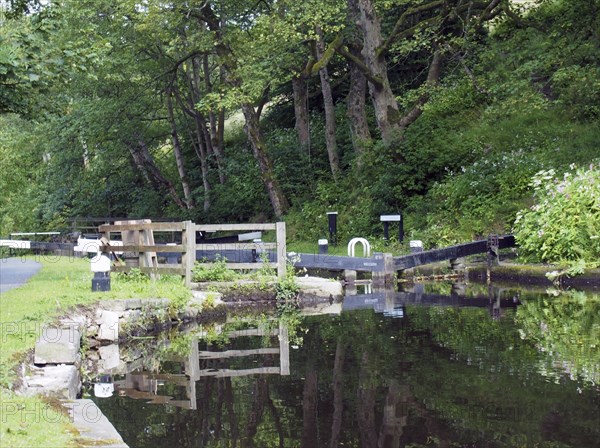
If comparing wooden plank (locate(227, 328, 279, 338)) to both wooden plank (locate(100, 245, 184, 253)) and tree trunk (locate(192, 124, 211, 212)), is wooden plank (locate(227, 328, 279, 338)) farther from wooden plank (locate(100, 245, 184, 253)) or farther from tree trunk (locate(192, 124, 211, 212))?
tree trunk (locate(192, 124, 211, 212))

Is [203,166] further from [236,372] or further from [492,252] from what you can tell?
[236,372]

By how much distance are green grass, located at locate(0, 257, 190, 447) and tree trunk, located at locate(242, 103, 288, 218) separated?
1110 centimetres

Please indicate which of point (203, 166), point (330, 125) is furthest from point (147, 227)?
point (203, 166)

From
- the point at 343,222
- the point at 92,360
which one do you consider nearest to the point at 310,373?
the point at 92,360

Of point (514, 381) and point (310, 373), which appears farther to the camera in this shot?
point (310, 373)

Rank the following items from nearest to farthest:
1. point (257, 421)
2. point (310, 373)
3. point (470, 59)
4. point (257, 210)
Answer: point (257, 421), point (310, 373), point (470, 59), point (257, 210)

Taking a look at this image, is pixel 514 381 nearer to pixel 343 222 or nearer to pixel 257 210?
pixel 343 222

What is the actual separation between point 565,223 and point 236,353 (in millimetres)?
10934

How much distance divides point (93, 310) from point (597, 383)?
24.7 feet

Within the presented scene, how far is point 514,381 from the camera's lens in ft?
34.8

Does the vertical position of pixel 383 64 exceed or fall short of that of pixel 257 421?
it exceeds it

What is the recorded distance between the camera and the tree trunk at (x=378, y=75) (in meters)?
29.3

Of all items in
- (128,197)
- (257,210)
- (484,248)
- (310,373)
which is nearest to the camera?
(310,373)

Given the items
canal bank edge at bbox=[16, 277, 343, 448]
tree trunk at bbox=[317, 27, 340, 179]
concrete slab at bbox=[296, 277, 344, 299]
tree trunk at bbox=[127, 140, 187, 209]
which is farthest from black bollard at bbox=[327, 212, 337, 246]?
tree trunk at bbox=[127, 140, 187, 209]
